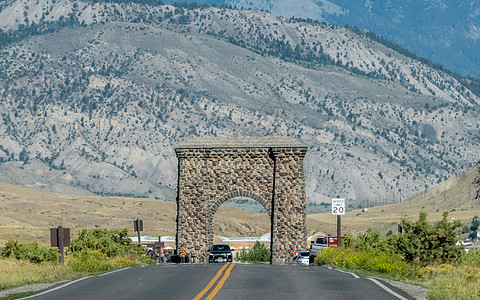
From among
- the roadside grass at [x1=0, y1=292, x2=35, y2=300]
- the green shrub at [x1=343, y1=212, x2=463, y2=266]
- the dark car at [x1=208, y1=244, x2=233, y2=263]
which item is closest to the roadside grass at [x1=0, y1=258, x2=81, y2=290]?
the roadside grass at [x1=0, y1=292, x2=35, y2=300]

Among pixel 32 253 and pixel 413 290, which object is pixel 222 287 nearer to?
pixel 413 290

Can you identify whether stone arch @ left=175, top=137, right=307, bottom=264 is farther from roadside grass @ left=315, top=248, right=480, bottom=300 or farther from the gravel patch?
the gravel patch

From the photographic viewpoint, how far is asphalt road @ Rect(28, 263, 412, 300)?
66.0ft

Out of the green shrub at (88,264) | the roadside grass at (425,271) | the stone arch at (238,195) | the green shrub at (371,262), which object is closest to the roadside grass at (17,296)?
the green shrub at (88,264)

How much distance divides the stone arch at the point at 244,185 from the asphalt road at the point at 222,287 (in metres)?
26.6

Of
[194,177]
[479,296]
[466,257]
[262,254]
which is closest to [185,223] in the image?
[194,177]

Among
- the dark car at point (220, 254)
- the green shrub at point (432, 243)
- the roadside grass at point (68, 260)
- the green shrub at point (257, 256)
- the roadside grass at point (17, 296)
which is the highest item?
the green shrub at point (432, 243)

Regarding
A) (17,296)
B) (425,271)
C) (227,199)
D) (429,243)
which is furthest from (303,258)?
(17,296)

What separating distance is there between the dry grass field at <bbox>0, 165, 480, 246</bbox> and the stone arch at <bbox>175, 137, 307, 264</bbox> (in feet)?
82.7

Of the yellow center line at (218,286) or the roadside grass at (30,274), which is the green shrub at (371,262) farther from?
the roadside grass at (30,274)

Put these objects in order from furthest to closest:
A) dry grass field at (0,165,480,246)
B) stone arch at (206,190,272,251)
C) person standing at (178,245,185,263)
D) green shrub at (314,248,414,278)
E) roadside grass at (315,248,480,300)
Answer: dry grass field at (0,165,480,246)
stone arch at (206,190,272,251)
person standing at (178,245,185,263)
green shrub at (314,248,414,278)
roadside grass at (315,248,480,300)

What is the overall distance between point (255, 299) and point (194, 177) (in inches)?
1394

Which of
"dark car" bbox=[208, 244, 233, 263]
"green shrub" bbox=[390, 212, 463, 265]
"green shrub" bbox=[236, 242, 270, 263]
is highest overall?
"green shrub" bbox=[390, 212, 463, 265]

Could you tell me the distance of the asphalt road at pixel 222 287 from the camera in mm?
20109
